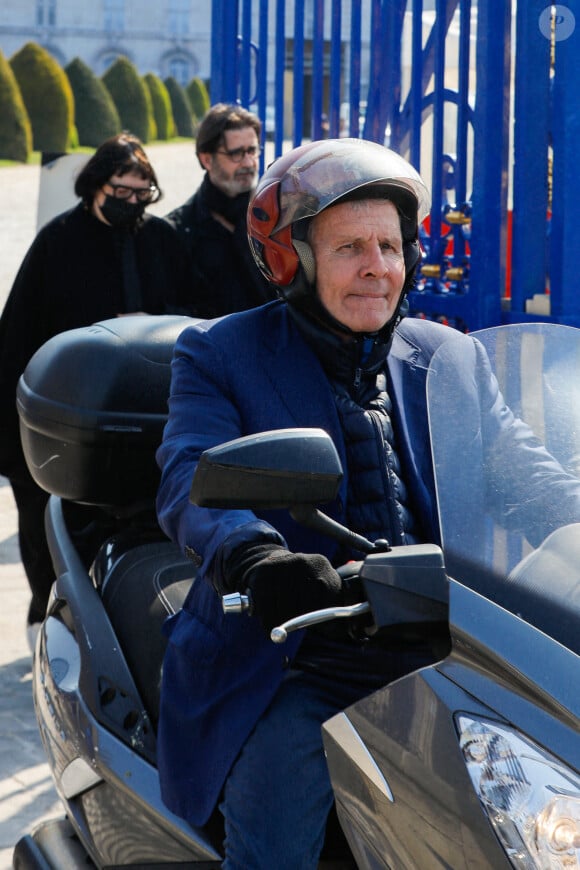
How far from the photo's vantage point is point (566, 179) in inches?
149

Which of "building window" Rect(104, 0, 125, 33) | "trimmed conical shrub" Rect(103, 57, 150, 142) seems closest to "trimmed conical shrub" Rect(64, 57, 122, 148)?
"trimmed conical shrub" Rect(103, 57, 150, 142)

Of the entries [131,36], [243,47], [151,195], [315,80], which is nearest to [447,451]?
[151,195]

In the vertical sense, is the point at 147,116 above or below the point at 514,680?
below

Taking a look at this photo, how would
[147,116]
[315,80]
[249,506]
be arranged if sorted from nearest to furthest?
[249,506] < [315,80] < [147,116]

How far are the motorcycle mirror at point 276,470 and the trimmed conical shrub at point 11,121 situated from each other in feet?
117

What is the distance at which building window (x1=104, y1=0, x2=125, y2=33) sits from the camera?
194 ft

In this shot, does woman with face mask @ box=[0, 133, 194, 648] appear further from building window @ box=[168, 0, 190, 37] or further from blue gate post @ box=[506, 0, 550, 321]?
building window @ box=[168, 0, 190, 37]

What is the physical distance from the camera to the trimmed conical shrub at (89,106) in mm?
40875

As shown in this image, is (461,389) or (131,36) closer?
(461,389)

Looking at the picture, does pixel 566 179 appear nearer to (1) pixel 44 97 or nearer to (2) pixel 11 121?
(2) pixel 11 121

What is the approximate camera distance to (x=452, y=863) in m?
1.32

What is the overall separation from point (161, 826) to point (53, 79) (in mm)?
39408

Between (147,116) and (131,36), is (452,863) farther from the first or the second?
(131,36)

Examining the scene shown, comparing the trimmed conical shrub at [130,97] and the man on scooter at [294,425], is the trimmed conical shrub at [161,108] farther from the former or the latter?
the man on scooter at [294,425]
